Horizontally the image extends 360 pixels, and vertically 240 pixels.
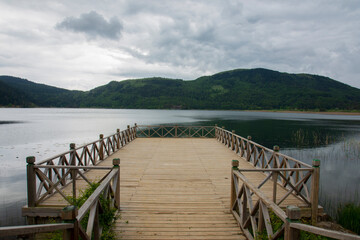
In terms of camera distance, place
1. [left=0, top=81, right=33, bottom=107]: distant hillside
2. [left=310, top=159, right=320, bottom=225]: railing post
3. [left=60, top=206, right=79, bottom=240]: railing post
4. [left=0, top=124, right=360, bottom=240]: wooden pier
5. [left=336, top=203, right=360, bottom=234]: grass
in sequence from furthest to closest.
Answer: [left=0, top=81, right=33, bottom=107]: distant hillside, [left=336, top=203, right=360, bottom=234]: grass, [left=310, top=159, right=320, bottom=225]: railing post, [left=0, top=124, right=360, bottom=240]: wooden pier, [left=60, top=206, right=79, bottom=240]: railing post

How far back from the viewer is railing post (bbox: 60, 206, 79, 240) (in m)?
2.53

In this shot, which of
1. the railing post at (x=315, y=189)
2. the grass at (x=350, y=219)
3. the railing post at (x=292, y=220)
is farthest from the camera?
the grass at (x=350, y=219)

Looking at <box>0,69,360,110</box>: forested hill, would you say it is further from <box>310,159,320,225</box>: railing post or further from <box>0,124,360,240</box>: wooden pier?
<box>310,159,320,225</box>: railing post

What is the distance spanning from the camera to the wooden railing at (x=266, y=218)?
2.54 metres

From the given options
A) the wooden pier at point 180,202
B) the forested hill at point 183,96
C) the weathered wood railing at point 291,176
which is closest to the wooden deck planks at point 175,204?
the wooden pier at point 180,202

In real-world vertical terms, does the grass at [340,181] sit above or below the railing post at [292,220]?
below

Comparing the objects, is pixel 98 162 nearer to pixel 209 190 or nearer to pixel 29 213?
pixel 29 213

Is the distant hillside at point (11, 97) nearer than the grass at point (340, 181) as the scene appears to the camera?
No

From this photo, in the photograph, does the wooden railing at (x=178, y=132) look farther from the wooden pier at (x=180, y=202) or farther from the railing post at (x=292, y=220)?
the railing post at (x=292, y=220)

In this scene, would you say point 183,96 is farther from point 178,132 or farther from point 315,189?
→ point 315,189

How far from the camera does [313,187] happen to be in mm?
5348

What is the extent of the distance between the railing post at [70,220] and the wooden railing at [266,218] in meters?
2.62

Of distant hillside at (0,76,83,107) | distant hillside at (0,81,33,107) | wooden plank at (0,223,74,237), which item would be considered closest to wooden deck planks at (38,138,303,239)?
wooden plank at (0,223,74,237)

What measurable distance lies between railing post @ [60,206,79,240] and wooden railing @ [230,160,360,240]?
2624 mm
